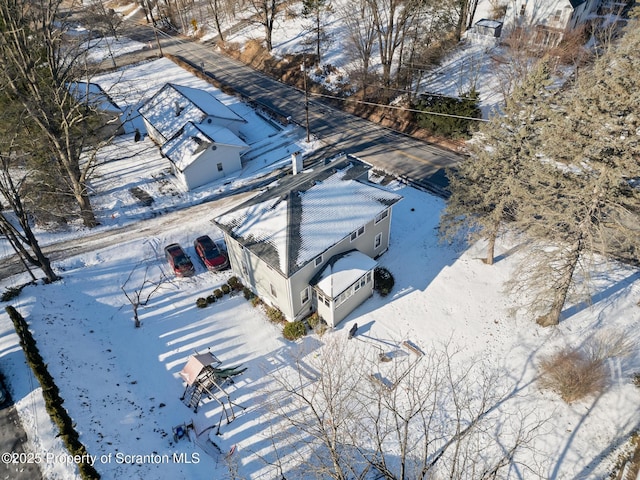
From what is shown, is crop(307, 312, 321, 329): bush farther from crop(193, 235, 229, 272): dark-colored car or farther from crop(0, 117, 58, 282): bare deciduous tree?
crop(0, 117, 58, 282): bare deciduous tree

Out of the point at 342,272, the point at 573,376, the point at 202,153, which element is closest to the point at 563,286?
the point at 573,376

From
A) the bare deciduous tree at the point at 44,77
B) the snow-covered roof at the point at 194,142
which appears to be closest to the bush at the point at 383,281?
the snow-covered roof at the point at 194,142

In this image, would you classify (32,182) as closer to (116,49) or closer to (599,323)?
(599,323)

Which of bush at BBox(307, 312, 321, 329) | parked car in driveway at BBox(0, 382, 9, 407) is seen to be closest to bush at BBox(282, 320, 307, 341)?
bush at BBox(307, 312, 321, 329)

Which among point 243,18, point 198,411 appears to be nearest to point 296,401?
point 198,411

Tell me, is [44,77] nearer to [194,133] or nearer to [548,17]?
[194,133]

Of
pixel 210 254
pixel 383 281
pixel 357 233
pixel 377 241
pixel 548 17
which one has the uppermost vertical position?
pixel 548 17

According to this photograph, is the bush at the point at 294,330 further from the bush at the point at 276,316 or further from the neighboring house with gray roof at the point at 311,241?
the bush at the point at 276,316

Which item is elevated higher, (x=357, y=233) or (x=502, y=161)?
(x=502, y=161)
